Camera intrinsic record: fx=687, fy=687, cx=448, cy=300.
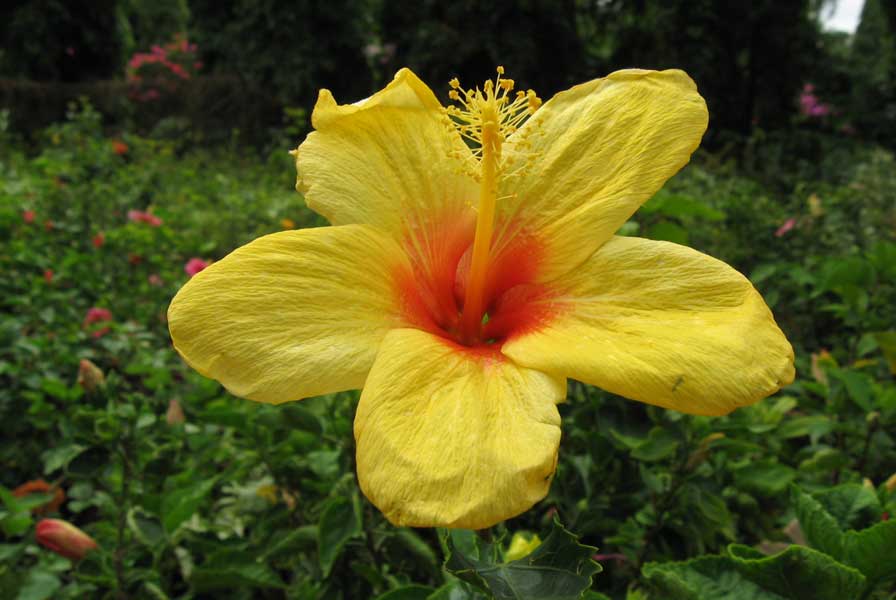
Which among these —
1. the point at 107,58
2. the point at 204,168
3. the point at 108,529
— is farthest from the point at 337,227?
the point at 107,58

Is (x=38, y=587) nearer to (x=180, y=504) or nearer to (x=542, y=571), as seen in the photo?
(x=180, y=504)

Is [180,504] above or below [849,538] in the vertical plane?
below

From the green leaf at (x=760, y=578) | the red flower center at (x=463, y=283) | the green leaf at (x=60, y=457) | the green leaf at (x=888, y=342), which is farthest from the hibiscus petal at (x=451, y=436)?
the green leaf at (x=888, y=342)

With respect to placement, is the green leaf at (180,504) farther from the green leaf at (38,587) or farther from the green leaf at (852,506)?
the green leaf at (852,506)

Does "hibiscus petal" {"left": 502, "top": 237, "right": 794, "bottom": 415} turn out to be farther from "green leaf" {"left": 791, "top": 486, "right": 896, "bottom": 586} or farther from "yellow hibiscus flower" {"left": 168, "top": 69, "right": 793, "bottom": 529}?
"green leaf" {"left": 791, "top": 486, "right": 896, "bottom": 586}

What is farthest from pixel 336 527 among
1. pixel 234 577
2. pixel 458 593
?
pixel 458 593

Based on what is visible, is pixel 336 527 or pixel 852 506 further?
pixel 336 527

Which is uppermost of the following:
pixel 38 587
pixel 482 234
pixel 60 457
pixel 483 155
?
pixel 483 155

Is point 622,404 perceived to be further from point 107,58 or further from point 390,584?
point 107,58

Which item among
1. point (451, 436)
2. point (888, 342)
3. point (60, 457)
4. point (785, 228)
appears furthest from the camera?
point (785, 228)
